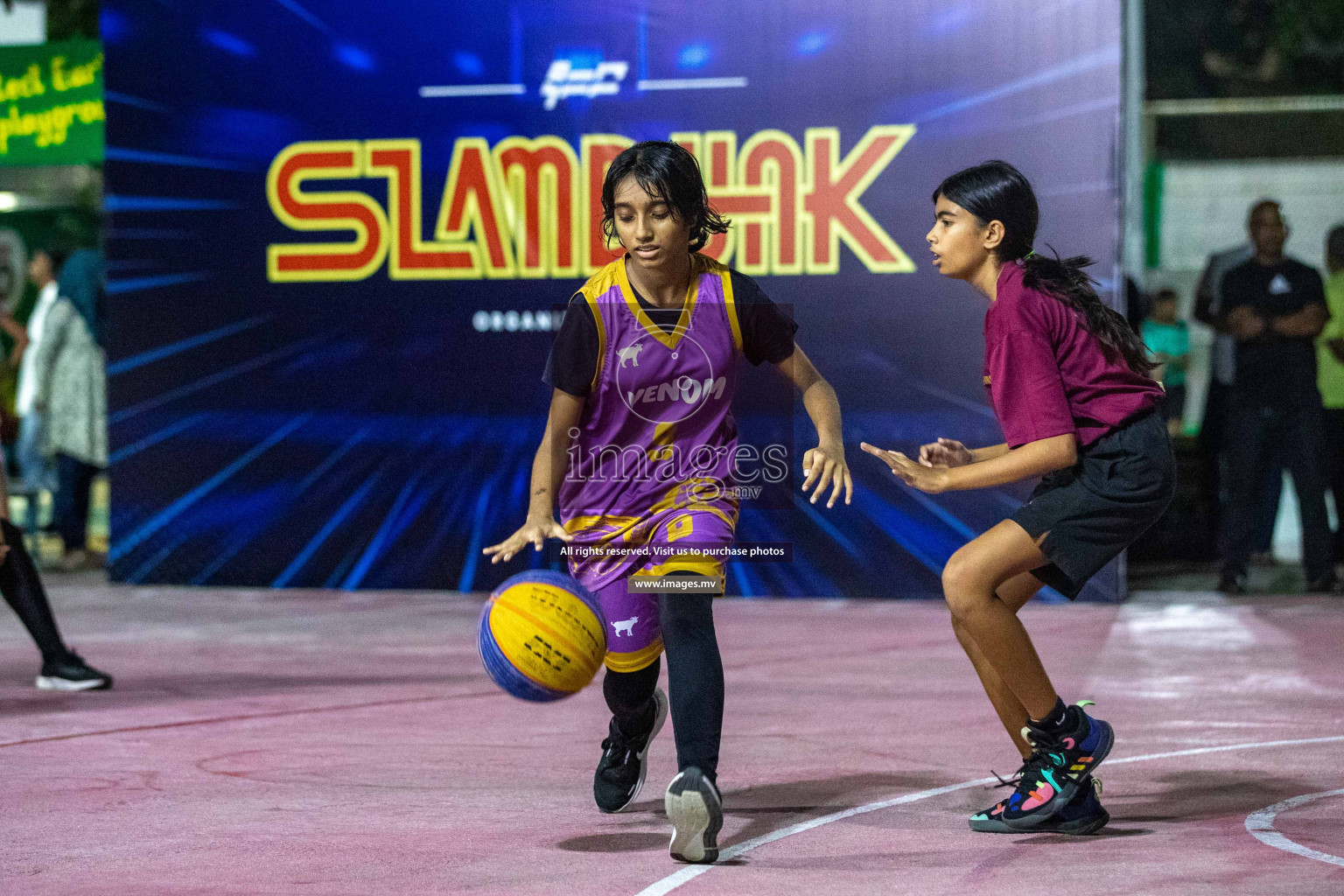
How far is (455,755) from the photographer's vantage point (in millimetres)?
5992

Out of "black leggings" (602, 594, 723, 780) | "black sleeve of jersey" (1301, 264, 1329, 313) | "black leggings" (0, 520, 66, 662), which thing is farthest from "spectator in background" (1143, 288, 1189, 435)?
"black leggings" (602, 594, 723, 780)

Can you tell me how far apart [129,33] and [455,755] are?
769 cm

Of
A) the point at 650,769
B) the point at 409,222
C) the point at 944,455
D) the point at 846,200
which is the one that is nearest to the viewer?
the point at 944,455

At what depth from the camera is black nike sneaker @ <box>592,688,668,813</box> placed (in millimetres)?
5031

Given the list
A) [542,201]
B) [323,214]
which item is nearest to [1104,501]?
[542,201]

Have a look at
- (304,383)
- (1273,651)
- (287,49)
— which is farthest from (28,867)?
(287,49)

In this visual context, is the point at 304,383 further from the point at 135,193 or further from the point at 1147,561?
the point at 1147,561

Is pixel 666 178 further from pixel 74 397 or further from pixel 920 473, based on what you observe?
pixel 74 397

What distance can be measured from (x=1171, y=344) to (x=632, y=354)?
925 cm

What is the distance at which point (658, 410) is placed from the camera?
4738 millimetres

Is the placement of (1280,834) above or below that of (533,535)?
below

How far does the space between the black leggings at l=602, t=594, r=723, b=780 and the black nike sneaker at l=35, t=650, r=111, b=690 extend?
3.78 m

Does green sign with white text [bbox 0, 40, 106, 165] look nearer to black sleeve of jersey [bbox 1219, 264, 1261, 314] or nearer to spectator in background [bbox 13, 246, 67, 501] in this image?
spectator in background [bbox 13, 246, 67, 501]

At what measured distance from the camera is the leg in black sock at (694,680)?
4461 mm
